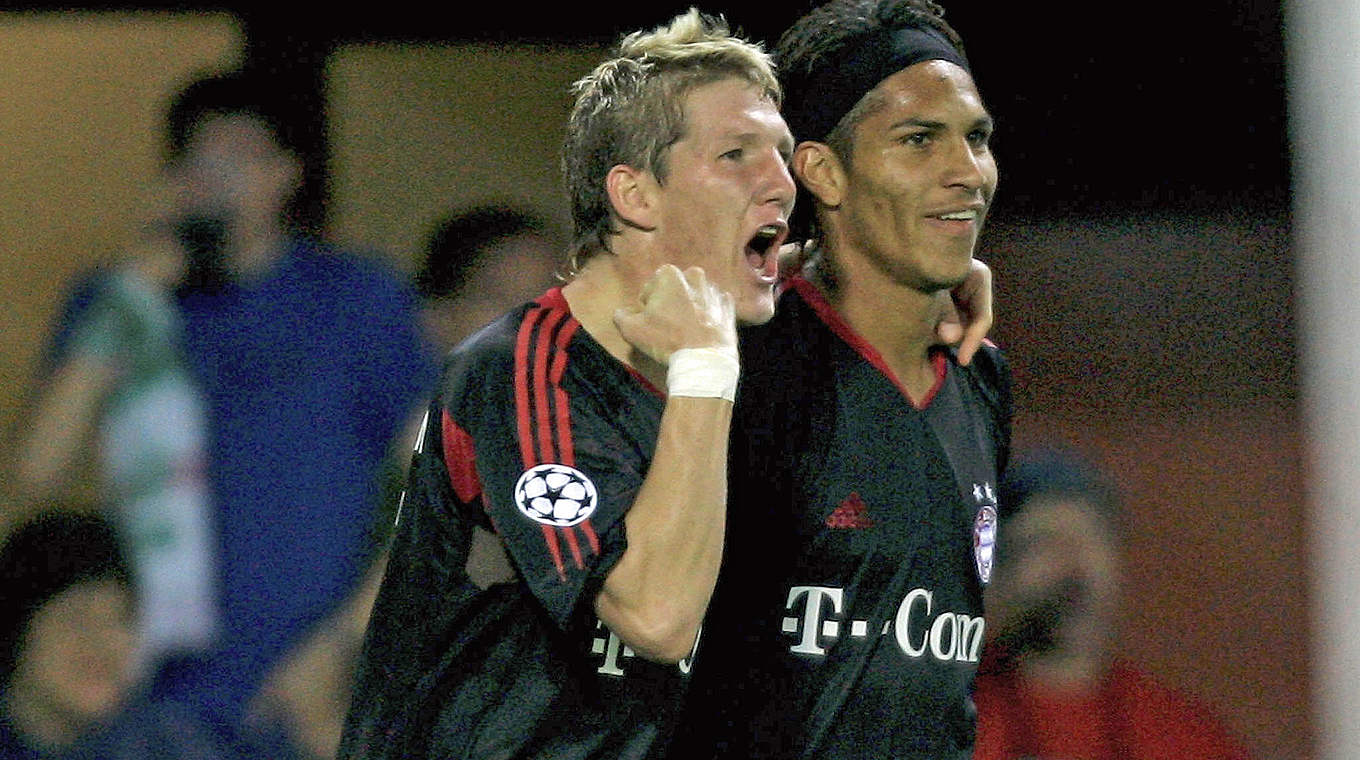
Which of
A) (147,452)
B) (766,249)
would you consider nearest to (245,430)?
(147,452)

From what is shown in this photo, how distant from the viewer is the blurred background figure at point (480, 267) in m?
4.09

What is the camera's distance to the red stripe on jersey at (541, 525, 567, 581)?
2.10 m

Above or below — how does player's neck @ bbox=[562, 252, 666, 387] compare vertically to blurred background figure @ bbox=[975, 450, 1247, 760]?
above

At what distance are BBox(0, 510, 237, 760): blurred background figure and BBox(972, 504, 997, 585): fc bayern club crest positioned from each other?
198 cm

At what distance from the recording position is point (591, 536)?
2111 mm

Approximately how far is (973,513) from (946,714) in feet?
0.93

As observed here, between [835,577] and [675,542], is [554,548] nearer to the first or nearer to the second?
[675,542]

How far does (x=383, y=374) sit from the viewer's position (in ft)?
13.1

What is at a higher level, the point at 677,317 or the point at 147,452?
the point at 677,317

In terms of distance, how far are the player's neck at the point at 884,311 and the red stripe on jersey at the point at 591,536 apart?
661 millimetres

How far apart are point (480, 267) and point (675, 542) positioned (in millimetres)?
2195

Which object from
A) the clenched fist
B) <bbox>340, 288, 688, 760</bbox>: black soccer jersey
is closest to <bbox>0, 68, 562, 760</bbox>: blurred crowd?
<bbox>340, 288, 688, 760</bbox>: black soccer jersey

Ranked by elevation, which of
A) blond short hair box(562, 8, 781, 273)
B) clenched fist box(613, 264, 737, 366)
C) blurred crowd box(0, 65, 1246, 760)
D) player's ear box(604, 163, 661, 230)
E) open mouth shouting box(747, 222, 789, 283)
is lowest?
blurred crowd box(0, 65, 1246, 760)

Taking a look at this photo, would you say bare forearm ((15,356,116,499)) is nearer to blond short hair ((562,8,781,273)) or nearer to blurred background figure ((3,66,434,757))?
blurred background figure ((3,66,434,757))
